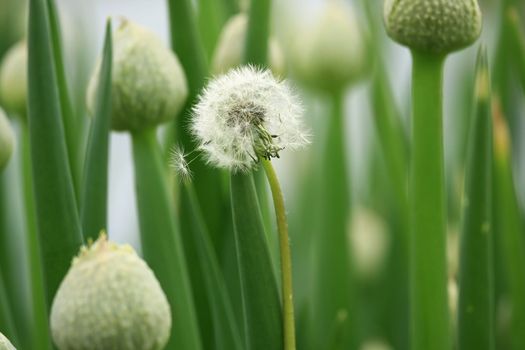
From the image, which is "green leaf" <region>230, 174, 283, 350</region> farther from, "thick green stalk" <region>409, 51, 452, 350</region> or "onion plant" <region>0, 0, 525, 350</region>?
"thick green stalk" <region>409, 51, 452, 350</region>

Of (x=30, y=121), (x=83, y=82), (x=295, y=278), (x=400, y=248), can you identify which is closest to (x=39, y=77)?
(x=30, y=121)

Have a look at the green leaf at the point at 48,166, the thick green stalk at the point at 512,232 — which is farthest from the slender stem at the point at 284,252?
the thick green stalk at the point at 512,232

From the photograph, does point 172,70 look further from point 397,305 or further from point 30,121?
point 397,305

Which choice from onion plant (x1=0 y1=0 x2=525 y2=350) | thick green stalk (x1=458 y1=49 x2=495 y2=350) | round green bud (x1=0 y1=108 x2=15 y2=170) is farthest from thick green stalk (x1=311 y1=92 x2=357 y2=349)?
round green bud (x1=0 y1=108 x2=15 y2=170)

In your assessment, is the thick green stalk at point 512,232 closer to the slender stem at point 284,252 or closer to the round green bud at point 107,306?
the slender stem at point 284,252

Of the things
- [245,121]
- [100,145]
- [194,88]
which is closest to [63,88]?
[194,88]

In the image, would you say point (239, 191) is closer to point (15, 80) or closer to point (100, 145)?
point (100, 145)
